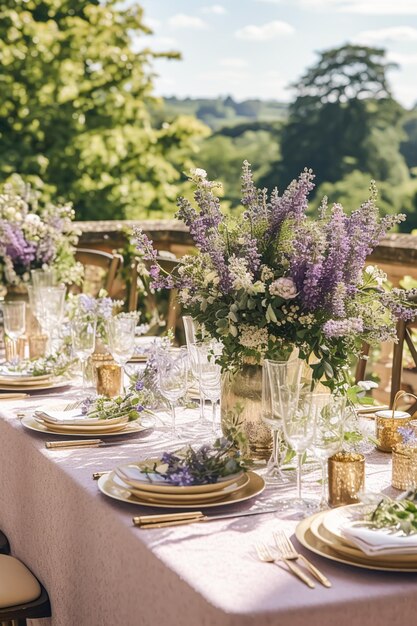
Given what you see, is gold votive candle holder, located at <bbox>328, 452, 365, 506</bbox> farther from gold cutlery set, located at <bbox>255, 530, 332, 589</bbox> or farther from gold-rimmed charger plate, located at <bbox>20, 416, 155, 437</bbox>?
gold-rimmed charger plate, located at <bbox>20, 416, 155, 437</bbox>

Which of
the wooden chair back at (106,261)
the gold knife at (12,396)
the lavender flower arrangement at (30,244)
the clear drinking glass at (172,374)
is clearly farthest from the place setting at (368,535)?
the wooden chair back at (106,261)

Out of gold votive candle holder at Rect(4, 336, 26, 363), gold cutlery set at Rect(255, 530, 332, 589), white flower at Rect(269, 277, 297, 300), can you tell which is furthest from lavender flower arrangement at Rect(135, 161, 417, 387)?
gold votive candle holder at Rect(4, 336, 26, 363)

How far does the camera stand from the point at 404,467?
73.4 inches

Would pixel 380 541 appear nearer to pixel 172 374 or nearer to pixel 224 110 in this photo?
pixel 172 374

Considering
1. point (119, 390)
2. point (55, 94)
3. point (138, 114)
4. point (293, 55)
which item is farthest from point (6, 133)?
point (293, 55)

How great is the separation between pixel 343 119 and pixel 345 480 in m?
21.0

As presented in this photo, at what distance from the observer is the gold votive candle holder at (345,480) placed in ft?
5.81

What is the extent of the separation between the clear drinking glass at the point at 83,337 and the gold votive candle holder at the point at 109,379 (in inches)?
2.9

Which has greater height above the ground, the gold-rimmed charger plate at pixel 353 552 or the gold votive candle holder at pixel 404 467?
the gold votive candle holder at pixel 404 467

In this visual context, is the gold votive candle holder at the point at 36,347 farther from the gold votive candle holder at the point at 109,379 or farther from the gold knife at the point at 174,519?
the gold knife at the point at 174,519

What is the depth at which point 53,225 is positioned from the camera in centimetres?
348

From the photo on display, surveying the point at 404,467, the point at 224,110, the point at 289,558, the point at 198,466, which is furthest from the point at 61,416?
the point at 224,110

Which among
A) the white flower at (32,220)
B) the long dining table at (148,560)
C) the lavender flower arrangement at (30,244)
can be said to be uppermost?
the white flower at (32,220)

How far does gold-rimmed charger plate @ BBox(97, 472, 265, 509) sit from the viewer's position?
5.61ft
